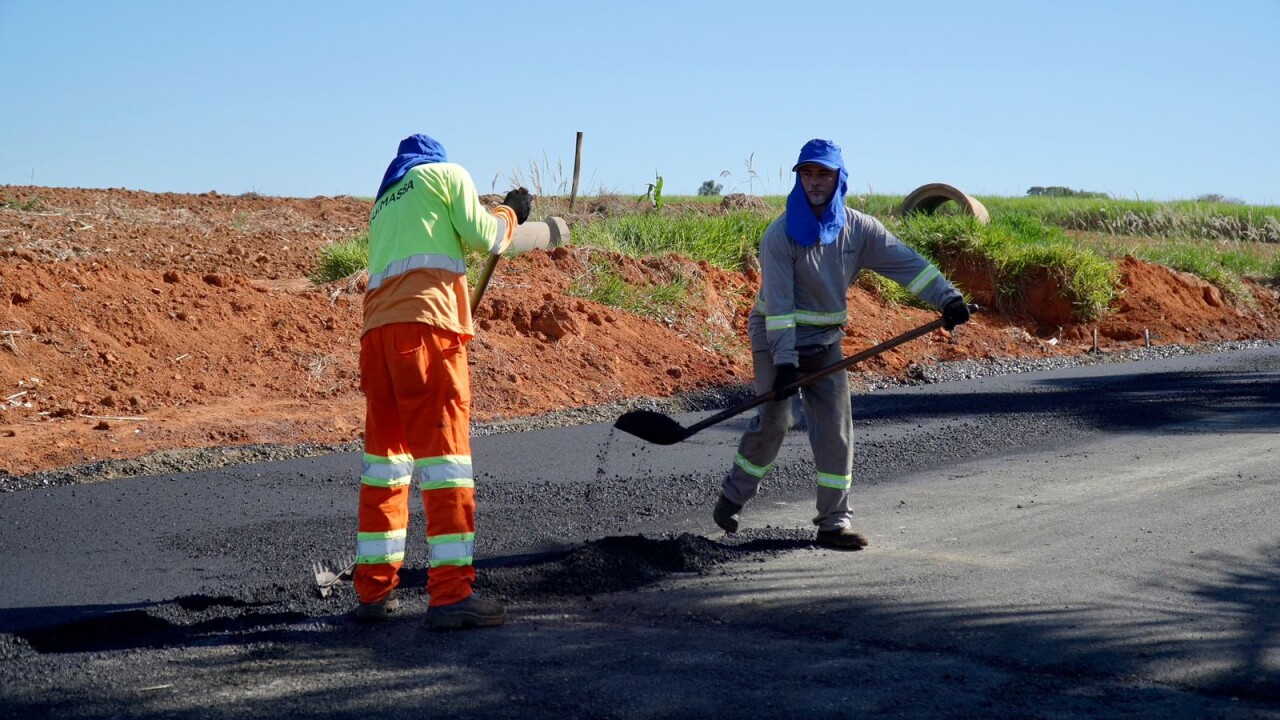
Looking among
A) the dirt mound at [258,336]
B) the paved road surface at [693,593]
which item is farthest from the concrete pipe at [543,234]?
the paved road surface at [693,593]

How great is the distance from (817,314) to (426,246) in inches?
84.3

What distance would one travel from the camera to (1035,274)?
58.2ft

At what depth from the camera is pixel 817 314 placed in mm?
6199

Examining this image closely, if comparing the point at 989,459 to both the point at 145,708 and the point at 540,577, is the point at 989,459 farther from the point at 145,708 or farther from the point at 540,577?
the point at 145,708

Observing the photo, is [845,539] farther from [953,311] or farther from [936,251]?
[936,251]

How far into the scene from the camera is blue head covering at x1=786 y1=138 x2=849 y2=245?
6.07m

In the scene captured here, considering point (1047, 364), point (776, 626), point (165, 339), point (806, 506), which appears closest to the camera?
point (776, 626)

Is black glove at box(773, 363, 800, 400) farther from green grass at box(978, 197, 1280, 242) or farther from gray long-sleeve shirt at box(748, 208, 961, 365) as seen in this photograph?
green grass at box(978, 197, 1280, 242)

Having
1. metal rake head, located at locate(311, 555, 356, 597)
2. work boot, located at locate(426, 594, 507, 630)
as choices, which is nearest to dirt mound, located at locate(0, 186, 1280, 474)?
metal rake head, located at locate(311, 555, 356, 597)

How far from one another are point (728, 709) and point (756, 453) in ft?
8.03

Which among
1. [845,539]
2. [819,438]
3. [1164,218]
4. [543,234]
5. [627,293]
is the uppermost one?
[1164,218]

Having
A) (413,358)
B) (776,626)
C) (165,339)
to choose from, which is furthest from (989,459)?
(165,339)

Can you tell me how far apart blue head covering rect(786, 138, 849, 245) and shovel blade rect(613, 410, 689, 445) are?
1128 mm

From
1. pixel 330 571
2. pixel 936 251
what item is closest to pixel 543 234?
pixel 936 251
